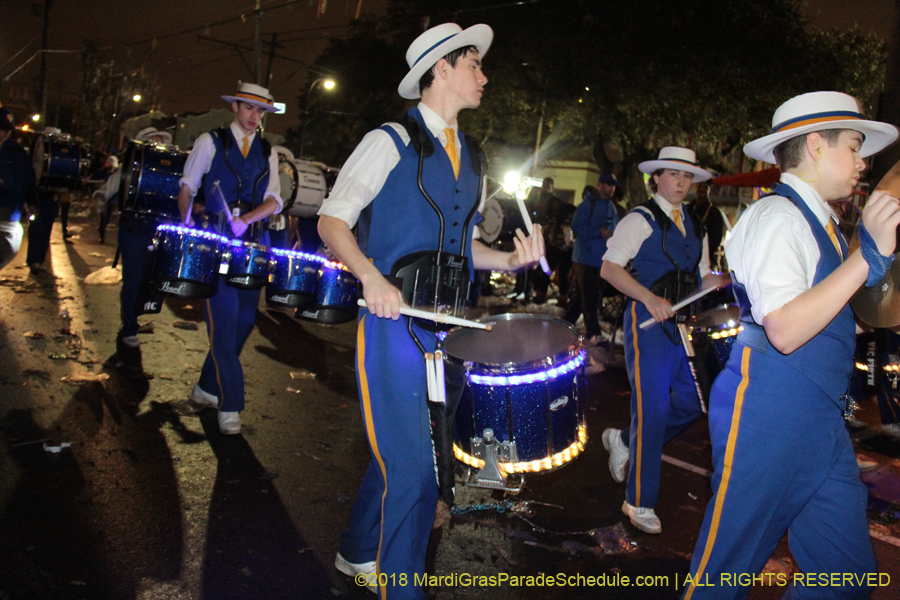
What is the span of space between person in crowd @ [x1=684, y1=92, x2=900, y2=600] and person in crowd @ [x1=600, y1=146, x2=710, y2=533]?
154cm

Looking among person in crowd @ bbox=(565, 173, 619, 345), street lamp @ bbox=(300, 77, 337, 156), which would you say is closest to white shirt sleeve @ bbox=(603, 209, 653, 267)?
person in crowd @ bbox=(565, 173, 619, 345)

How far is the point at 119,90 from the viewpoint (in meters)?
60.7

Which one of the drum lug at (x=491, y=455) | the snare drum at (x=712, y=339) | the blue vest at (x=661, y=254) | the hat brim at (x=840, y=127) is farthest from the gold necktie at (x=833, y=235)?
the blue vest at (x=661, y=254)

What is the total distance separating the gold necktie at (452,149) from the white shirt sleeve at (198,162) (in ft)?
9.76

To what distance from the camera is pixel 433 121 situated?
2887 millimetres

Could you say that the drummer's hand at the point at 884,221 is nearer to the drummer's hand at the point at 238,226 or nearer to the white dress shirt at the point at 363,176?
the white dress shirt at the point at 363,176

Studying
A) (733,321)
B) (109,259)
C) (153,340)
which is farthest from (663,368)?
(109,259)

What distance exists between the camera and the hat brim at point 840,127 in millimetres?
2453

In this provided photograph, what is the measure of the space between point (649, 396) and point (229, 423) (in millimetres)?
3017

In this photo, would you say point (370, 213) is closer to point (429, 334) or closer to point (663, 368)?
point (429, 334)

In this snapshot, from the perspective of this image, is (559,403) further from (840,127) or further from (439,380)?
(840,127)

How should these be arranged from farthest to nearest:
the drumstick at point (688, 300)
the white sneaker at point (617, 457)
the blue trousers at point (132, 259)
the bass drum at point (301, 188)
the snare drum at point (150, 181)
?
the bass drum at point (301, 188)
the blue trousers at point (132, 259)
the snare drum at point (150, 181)
the white sneaker at point (617, 457)
the drumstick at point (688, 300)

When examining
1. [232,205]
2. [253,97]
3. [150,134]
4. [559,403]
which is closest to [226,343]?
[232,205]

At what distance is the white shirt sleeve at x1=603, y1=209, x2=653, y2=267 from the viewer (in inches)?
168
